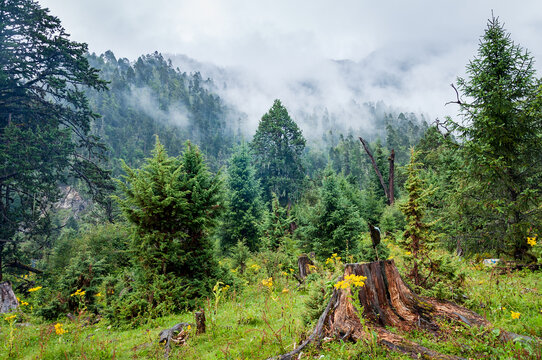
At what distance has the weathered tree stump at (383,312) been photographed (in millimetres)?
3451

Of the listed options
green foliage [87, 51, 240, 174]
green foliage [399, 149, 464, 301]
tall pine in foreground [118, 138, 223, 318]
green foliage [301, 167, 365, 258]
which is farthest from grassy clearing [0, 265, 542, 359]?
green foliage [87, 51, 240, 174]

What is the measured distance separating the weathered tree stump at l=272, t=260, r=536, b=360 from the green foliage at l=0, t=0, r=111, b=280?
17518 millimetres

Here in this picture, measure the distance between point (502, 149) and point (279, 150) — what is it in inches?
1437

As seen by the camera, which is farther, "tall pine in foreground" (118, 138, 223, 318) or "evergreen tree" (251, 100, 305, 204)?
"evergreen tree" (251, 100, 305, 204)

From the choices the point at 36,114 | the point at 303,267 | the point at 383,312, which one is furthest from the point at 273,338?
the point at 36,114

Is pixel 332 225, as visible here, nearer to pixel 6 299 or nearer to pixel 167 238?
pixel 167 238

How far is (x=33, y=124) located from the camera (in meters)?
17.2

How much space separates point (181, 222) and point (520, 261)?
1083cm

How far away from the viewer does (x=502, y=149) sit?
850 cm

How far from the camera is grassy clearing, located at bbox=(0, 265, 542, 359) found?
3.13 m

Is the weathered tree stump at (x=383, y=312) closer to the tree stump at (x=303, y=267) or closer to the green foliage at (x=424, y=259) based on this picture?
the green foliage at (x=424, y=259)

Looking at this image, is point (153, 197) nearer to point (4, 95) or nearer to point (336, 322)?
point (336, 322)

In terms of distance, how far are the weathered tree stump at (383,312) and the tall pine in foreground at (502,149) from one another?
6.08 meters

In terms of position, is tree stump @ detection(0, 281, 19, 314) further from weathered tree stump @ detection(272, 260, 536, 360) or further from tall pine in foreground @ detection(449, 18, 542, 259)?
tall pine in foreground @ detection(449, 18, 542, 259)
